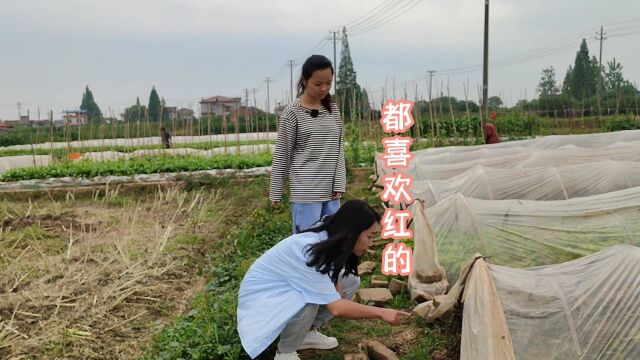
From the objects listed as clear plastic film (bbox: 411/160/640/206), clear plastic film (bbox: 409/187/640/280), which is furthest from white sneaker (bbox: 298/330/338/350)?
clear plastic film (bbox: 411/160/640/206)

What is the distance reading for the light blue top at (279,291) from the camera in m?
2.10

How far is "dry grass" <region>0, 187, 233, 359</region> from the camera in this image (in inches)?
110

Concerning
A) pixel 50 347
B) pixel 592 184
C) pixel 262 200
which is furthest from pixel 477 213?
pixel 262 200

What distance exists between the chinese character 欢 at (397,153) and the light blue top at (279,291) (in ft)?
5.06

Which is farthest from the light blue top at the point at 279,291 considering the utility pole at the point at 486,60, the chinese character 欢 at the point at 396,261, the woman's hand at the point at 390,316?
the utility pole at the point at 486,60

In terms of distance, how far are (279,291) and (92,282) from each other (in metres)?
1.97

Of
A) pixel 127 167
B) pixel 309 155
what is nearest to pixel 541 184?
pixel 309 155

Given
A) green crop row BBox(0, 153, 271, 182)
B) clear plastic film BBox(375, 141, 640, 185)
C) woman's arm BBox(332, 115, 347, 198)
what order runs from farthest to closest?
green crop row BBox(0, 153, 271, 182)
clear plastic film BBox(375, 141, 640, 185)
woman's arm BBox(332, 115, 347, 198)

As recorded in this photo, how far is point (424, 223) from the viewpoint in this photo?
3.20 meters

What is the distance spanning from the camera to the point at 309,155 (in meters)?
2.75

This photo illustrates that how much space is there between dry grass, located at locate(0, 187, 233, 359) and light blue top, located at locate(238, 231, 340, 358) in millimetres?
939

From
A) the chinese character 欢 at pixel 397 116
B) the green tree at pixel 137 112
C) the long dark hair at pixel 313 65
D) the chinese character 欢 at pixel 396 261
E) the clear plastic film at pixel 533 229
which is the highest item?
the green tree at pixel 137 112

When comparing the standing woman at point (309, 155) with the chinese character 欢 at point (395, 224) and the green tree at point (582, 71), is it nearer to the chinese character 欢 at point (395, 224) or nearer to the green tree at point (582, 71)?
the chinese character 欢 at point (395, 224)

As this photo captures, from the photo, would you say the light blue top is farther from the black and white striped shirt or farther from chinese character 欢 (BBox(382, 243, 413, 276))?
chinese character 欢 (BBox(382, 243, 413, 276))
